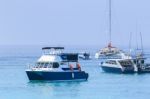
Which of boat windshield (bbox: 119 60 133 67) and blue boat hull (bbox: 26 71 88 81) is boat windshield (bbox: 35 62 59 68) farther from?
boat windshield (bbox: 119 60 133 67)

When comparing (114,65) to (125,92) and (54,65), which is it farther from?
(125,92)

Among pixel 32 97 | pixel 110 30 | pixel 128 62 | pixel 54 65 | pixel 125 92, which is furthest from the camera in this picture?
pixel 110 30

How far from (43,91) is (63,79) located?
9.88 m

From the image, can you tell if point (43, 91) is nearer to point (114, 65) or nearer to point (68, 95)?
point (68, 95)

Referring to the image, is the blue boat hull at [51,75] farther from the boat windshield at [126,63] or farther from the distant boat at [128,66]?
the boat windshield at [126,63]

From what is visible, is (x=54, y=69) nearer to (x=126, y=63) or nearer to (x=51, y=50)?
(x=51, y=50)

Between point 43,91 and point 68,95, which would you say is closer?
point 68,95

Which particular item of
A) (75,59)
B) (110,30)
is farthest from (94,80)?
(110,30)

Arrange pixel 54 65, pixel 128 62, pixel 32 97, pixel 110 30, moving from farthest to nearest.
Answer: pixel 110 30 → pixel 128 62 → pixel 54 65 → pixel 32 97

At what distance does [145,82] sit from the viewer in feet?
278

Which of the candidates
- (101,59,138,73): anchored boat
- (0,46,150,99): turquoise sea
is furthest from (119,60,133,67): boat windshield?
(0,46,150,99): turquoise sea

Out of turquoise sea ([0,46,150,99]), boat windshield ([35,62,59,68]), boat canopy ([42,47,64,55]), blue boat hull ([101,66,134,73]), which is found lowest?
turquoise sea ([0,46,150,99])

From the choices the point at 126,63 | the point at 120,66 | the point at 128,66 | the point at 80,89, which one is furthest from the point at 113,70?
the point at 80,89

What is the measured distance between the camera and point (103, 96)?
6650 cm
